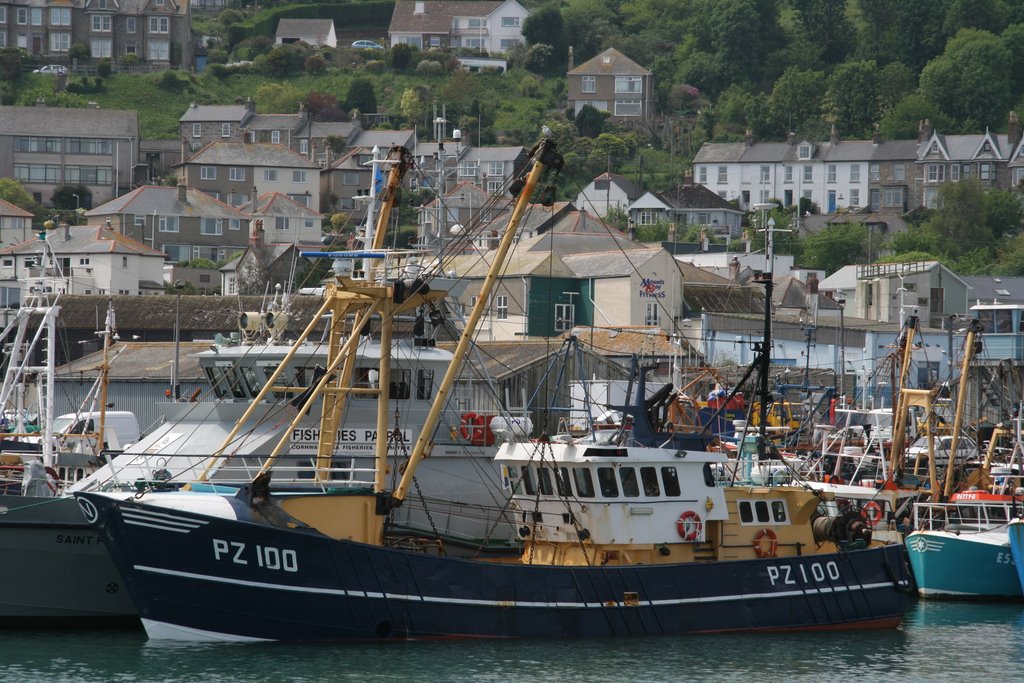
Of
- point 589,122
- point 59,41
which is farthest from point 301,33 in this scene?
point 589,122

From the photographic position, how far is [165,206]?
10144 cm

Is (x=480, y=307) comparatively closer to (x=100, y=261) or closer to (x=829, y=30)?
(x=100, y=261)

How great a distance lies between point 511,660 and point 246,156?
308 feet

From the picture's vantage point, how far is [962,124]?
134250 mm

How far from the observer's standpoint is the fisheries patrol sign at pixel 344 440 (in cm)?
2908

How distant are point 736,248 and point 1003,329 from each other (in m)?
54.3

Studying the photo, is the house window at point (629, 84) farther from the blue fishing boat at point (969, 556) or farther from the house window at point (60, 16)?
the blue fishing boat at point (969, 556)

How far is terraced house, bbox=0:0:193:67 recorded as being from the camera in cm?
14662

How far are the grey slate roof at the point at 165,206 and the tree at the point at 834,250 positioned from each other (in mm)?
35124

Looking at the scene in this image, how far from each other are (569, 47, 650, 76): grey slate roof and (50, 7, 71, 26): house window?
4528 cm

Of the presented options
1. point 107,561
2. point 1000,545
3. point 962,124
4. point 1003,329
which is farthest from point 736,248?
point 107,561

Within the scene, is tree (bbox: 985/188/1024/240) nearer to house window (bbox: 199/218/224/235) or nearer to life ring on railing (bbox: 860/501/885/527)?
house window (bbox: 199/218/224/235)

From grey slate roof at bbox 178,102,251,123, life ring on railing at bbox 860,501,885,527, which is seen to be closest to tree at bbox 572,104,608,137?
grey slate roof at bbox 178,102,251,123

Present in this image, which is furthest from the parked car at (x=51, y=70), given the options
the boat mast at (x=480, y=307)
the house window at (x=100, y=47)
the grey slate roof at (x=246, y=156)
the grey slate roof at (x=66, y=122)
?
the boat mast at (x=480, y=307)
